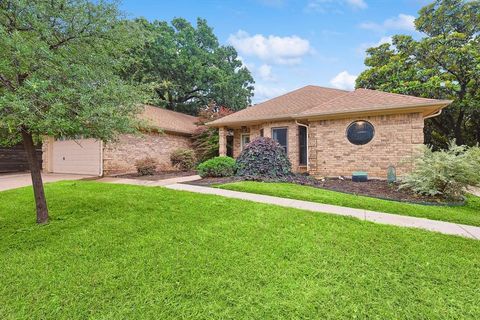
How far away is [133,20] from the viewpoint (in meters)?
4.30

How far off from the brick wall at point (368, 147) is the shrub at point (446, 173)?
1602 millimetres

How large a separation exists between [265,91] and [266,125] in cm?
2079

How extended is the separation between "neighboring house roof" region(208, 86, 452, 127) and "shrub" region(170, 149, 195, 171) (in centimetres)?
237

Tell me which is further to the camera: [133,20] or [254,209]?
[254,209]

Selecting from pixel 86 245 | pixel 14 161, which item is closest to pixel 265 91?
pixel 14 161

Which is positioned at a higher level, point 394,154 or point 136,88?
point 136,88

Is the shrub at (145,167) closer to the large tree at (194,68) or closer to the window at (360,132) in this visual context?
the window at (360,132)

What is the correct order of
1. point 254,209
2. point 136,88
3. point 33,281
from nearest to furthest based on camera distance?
point 33,281, point 136,88, point 254,209

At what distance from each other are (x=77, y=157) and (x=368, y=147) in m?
14.0

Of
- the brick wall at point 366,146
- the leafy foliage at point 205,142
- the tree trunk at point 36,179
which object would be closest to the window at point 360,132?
the brick wall at point 366,146

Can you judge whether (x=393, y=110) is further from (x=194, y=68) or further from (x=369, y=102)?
(x=194, y=68)

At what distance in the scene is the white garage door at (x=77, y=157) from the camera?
11.2m

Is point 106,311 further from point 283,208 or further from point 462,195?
point 462,195

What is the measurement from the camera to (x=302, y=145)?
37.1 feet
